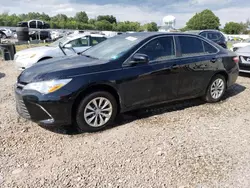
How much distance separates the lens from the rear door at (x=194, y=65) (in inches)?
166

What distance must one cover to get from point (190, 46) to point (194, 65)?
40 centimetres

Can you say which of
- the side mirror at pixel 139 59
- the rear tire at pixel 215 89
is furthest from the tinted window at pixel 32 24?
the side mirror at pixel 139 59

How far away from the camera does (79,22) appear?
271 feet

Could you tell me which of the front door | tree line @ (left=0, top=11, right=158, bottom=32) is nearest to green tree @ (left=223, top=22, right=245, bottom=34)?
tree line @ (left=0, top=11, right=158, bottom=32)

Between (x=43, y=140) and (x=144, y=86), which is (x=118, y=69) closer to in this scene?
(x=144, y=86)

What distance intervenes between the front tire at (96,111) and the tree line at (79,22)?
5939cm

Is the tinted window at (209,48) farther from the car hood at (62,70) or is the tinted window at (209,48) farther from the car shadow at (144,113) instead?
the car hood at (62,70)

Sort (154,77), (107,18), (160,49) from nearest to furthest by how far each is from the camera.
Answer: (154,77) → (160,49) → (107,18)

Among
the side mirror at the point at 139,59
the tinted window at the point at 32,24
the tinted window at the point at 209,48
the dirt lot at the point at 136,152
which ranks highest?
the tinted window at the point at 32,24

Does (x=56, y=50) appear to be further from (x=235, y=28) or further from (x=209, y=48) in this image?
(x=235, y=28)

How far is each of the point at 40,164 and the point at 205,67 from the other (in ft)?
11.5

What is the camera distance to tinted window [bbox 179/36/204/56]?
4.26 metres

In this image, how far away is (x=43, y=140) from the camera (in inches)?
127

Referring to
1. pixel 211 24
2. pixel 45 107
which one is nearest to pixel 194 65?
pixel 45 107
